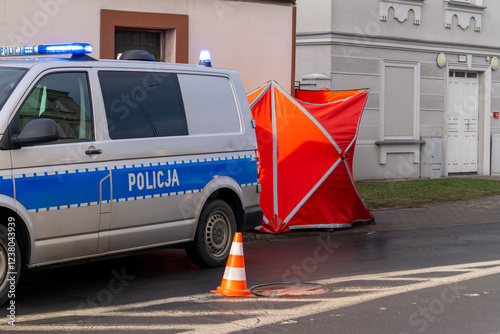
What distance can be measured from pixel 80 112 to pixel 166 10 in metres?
6.76

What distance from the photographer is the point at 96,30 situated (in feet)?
43.4

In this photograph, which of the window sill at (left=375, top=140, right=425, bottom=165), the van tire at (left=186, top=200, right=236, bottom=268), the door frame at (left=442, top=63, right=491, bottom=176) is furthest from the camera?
the door frame at (left=442, top=63, right=491, bottom=176)

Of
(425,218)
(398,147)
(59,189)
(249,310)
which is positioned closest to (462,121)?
(398,147)

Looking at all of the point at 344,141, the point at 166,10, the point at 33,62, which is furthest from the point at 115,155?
the point at 166,10

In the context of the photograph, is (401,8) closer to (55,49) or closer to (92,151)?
(55,49)

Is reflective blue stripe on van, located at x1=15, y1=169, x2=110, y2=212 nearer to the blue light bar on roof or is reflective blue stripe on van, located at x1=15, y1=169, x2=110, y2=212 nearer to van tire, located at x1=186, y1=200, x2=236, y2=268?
the blue light bar on roof

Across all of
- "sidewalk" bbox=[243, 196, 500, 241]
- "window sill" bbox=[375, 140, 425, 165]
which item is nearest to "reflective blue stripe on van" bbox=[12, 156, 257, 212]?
"sidewalk" bbox=[243, 196, 500, 241]

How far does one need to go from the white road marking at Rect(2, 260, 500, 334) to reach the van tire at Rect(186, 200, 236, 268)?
133 cm

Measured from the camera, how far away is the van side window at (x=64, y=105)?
23.7 feet

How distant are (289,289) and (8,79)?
3.26 m

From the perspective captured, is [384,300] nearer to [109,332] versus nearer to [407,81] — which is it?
[109,332]

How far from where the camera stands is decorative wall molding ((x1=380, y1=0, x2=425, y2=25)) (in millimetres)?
21281

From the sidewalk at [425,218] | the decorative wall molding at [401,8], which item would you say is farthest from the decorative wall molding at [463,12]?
the sidewalk at [425,218]

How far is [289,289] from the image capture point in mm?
7938
